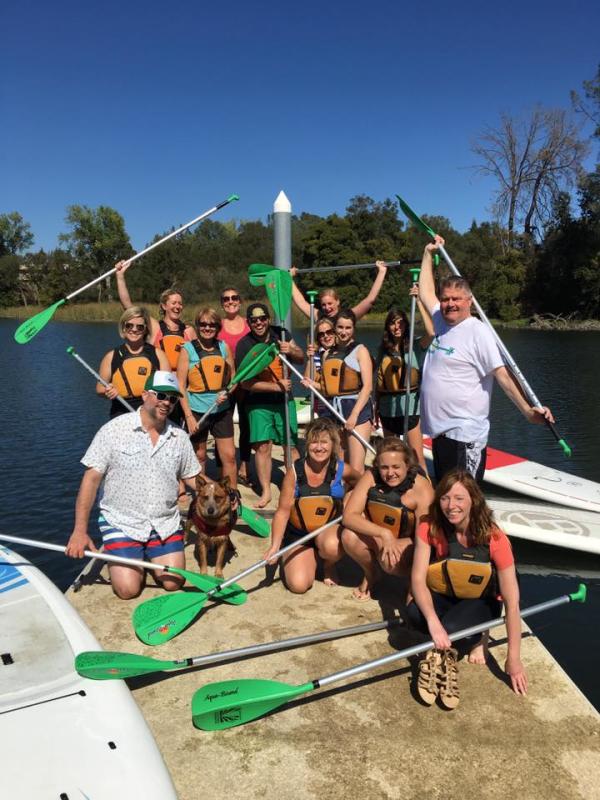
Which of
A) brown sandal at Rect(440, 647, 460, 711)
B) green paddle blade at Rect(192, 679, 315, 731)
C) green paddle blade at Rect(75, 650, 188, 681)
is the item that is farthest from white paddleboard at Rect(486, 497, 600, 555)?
green paddle blade at Rect(75, 650, 188, 681)

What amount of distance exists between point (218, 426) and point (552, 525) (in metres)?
3.30

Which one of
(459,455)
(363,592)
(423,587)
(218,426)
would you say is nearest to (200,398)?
(218,426)

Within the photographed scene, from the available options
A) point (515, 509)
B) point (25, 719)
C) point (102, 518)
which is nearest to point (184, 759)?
point (25, 719)

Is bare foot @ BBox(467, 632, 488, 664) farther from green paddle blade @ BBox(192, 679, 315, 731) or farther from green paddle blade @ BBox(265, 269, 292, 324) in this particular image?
green paddle blade @ BBox(265, 269, 292, 324)

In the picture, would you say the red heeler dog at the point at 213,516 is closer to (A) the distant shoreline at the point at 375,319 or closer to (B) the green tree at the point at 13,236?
(A) the distant shoreline at the point at 375,319

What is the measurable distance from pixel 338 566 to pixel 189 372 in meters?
2.01

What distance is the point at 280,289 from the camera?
5246mm

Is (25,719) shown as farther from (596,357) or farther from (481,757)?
(596,357)

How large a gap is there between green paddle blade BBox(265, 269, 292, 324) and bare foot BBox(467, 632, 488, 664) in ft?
10.6

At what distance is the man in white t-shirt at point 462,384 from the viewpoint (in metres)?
3.40

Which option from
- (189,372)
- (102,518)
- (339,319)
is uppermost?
(339,319)

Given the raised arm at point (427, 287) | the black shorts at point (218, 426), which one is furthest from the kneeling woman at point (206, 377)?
the raised arm at point (427, 287)

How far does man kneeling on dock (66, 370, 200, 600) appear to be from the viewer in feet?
11.7

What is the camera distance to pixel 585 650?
14.3 feet
